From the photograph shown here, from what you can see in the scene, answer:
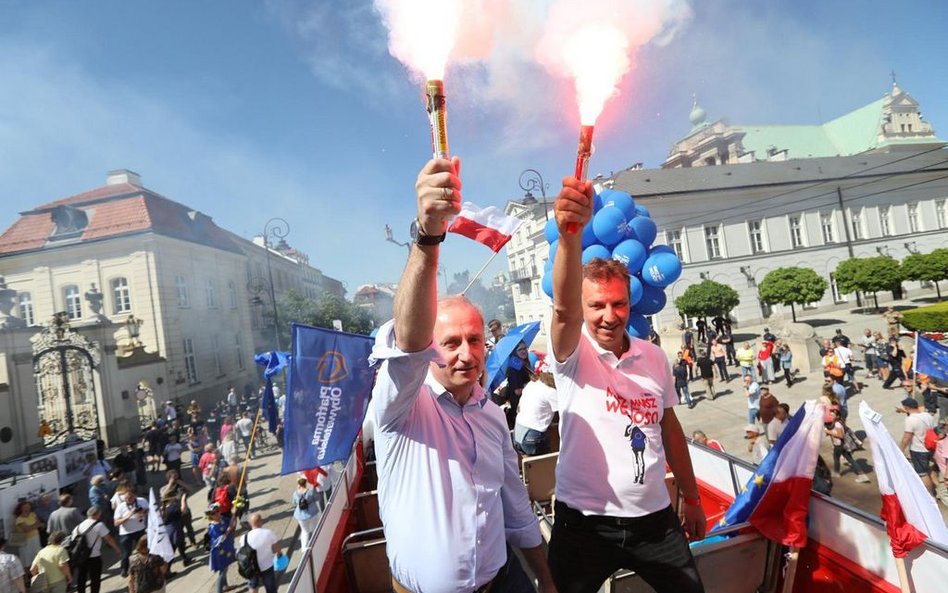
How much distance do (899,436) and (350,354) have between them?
10.2 metres

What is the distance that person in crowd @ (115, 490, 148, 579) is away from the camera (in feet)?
26.4

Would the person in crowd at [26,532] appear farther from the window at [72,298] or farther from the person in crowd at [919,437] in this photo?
the window at [72,298]

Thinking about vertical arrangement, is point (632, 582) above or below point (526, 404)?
below

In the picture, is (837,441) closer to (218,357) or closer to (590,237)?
(590,237)

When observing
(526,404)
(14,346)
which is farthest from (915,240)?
(14,346)

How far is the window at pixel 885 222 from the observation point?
1625 inches

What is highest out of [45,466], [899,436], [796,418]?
[796,418]

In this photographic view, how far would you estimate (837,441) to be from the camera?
765 cm

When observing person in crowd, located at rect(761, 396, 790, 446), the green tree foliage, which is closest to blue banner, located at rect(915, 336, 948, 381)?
person in crowd, located at rect(761, 396, 790, 446)

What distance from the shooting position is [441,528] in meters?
1.78

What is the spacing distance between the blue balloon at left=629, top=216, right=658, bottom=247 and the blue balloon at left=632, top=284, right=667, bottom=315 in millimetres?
672

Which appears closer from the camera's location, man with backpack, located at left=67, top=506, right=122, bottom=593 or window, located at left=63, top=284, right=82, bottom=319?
man with backpack, located at left=67, top=506, right=122, bottom=593

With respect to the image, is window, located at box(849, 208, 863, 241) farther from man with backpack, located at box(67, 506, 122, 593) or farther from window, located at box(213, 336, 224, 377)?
man with backpack, located at box(67, 506, 122, 593)

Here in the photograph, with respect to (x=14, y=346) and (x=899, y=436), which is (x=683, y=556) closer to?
(x=899, y=436)
